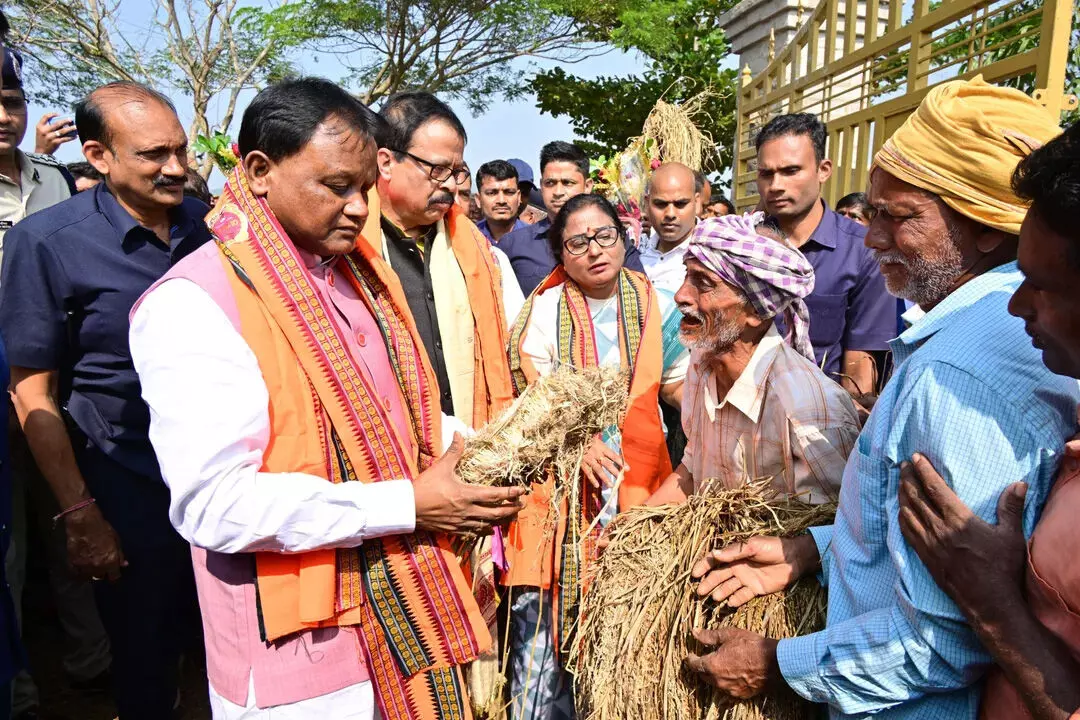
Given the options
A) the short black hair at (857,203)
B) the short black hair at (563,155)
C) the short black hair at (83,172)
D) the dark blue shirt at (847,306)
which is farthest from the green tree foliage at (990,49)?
the short black hair at (83,172)

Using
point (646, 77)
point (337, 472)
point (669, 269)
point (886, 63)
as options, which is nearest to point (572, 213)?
point (669, 269)

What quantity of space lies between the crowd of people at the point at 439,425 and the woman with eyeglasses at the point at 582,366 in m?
0.02

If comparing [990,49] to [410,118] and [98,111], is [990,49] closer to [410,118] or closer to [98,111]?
[410,118]

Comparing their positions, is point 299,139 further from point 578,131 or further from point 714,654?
point 578,131

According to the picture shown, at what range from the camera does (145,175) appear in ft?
8.95

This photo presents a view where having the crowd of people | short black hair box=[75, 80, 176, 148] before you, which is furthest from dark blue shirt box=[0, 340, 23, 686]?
short black hair box=[75, 80, 176, 148]

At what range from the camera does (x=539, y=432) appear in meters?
1.81

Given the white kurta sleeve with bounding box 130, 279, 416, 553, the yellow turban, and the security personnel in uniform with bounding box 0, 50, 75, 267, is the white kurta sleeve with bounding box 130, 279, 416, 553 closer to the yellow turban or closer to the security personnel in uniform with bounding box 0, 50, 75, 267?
the yellow turban

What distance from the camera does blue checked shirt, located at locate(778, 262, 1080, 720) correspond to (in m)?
1.31

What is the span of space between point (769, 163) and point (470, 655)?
10.6 ft

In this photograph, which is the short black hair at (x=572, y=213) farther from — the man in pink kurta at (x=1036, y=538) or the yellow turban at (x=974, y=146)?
the man in pink kurta at (x=1036, y=538)

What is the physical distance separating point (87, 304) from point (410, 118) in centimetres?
144

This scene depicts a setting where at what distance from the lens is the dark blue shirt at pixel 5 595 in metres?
2.24

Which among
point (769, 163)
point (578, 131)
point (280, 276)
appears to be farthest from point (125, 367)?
point (578, 131)
